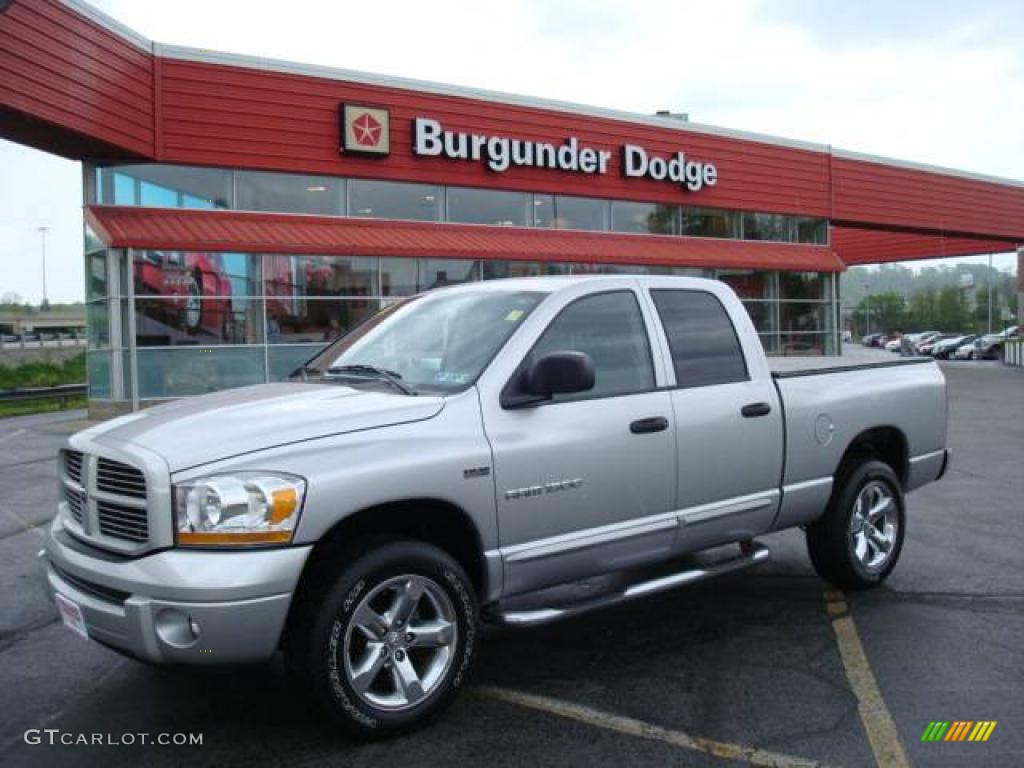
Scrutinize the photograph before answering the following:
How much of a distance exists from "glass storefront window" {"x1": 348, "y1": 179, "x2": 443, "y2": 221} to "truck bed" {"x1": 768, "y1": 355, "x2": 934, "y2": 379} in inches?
584

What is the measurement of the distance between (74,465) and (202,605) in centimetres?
119

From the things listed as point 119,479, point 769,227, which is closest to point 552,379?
point 119,479

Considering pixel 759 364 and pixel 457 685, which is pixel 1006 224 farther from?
pixel 457 685

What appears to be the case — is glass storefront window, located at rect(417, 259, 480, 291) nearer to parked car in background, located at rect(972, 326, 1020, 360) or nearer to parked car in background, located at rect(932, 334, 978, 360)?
parked car in background, located at rect(972, 326, 1020, 360)

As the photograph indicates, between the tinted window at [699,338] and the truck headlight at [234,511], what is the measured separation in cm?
227

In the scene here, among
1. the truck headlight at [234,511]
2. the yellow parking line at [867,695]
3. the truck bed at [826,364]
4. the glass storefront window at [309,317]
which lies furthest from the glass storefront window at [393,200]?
the truck headlight at [234,511]

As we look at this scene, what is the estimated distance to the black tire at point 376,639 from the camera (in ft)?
11.7

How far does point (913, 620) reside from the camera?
527 centimetres

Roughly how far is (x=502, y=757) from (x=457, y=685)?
0.41 metres

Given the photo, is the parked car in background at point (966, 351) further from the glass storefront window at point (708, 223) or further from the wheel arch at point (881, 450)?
the wheel arch at point (881, 450)

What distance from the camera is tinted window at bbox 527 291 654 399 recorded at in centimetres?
459

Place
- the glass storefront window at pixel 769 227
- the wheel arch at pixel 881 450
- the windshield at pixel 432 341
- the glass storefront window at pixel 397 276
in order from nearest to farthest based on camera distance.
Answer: the windshield at pixel 432 341
the wheel arch at pixel 881 450
the glass storefront window at pixel 397 276
the glass storefront window at pixel 769 227

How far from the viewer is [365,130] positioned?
19.8 m

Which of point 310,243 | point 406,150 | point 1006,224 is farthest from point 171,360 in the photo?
point 1006,224
